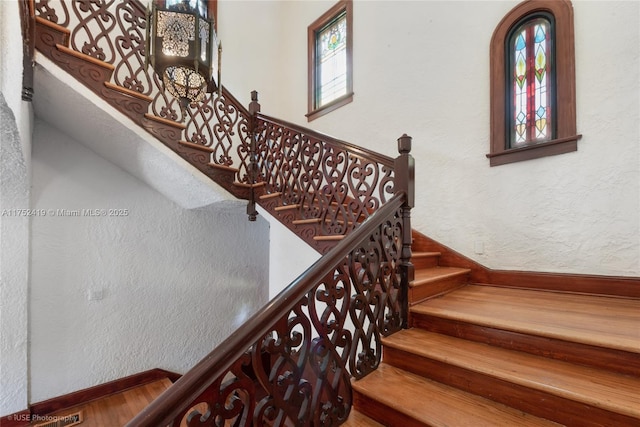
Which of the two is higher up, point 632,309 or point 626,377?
point 632,309

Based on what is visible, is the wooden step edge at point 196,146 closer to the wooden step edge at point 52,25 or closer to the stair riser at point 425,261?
the wooden step edge at point 52,25

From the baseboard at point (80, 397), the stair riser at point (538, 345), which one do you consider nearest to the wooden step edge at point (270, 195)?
the stair riser at point (538, 345)

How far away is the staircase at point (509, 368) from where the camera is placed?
1093 mm

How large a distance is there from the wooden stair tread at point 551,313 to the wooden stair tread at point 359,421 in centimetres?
64

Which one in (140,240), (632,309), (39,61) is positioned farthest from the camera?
(140,240)

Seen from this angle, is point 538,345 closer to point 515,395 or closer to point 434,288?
point 515,395

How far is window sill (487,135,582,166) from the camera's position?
7.30ft

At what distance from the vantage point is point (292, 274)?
10.4 feet

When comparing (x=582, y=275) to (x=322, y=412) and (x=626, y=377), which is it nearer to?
(x=626, y=377)

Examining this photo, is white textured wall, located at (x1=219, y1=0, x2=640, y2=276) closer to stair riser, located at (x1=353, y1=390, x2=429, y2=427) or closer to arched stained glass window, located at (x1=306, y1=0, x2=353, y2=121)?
arched stained glass window, located at (x1=306, y1=0, x2=353, y2=121)

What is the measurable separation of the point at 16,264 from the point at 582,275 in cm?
475

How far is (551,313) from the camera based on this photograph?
1.64 metres

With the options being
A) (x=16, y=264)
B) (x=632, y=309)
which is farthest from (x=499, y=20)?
(x=16, y=264)

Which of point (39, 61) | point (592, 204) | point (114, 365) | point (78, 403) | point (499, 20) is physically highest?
point (499, 20)
